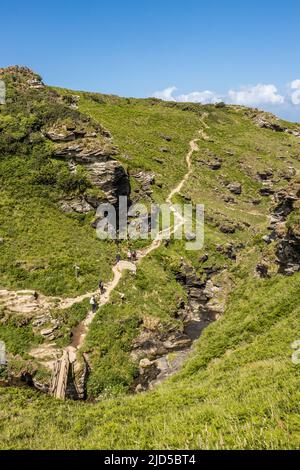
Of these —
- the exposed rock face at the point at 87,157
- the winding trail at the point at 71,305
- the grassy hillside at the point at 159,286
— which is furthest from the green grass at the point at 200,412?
the exposed rock face at the point at 87,157

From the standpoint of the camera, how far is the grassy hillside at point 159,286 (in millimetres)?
12922

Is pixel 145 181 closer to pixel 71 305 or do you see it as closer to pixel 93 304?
pixel 93 304

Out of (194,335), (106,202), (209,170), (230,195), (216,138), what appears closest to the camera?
(194,335)

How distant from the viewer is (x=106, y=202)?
57781 mm

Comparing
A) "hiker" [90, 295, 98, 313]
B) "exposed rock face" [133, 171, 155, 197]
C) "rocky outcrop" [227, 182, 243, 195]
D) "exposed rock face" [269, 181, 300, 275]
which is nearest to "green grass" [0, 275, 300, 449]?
"exposed rock face" [269, 181, 300, 275]

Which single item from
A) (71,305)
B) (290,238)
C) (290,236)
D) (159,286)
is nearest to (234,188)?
(159,286)

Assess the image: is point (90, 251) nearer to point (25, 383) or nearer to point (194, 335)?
point (194, 335)

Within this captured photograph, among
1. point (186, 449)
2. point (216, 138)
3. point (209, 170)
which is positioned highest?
point (216, 138)

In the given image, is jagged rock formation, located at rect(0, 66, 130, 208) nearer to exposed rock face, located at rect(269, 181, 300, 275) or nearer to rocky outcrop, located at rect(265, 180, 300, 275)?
rocky outcrop, located at rect(265, 180, 300, 275)

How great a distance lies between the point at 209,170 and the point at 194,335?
6074 cm

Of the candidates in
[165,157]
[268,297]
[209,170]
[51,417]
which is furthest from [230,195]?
[51,417]

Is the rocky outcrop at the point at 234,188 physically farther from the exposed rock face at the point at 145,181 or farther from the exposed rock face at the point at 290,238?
the exposed rock face at the point at 290,238

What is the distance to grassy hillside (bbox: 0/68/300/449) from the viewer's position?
12922 millimetres

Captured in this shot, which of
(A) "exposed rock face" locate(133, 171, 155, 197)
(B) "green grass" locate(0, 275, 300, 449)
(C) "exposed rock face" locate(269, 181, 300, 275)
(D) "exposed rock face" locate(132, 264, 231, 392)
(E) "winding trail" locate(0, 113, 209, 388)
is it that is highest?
(A) "exposed rock face" locate(133, 171, 155, 197)
